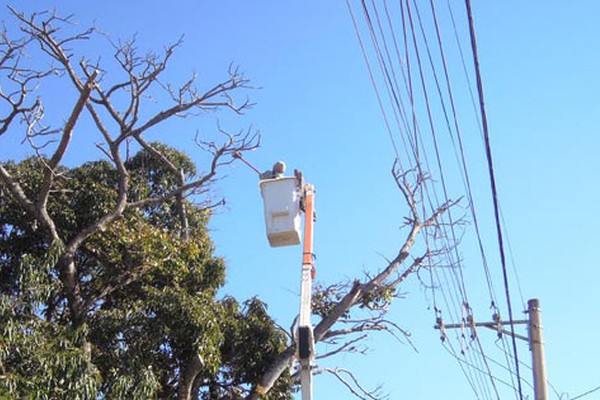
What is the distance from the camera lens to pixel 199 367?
40.8ft

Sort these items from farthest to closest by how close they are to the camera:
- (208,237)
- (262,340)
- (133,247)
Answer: (208,237)
(262,340)
(133,247)

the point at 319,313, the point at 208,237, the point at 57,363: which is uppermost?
the point at 208,237

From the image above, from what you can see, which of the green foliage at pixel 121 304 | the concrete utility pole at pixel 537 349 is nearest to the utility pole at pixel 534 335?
the concrete utility pole at pixel 537 349

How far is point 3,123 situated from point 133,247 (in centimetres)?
246

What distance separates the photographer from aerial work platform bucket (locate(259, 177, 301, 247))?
5938 mm

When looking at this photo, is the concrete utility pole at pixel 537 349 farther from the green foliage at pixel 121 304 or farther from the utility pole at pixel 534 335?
the green foliage at pixel 121 304

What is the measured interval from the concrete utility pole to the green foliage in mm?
4368

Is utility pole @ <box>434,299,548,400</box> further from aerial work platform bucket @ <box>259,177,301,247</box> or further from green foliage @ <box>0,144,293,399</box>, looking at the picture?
aerial work platform bucket @ <box>259,177,301,247</box>

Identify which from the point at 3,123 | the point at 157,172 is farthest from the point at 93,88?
the point at 157,172

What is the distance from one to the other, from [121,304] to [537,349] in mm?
5846

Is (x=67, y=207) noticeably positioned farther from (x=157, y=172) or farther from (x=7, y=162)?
(x=157, y=172)

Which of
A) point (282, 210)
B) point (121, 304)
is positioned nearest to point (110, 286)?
point (121, 304)

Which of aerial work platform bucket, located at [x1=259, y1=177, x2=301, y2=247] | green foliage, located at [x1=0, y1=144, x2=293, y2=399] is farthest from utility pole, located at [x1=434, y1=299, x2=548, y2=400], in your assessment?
aerial work platform bucket, located at [x1=259, y1=177, x2=301, y2=247]

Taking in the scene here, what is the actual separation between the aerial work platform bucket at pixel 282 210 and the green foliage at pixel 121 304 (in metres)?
5.27
